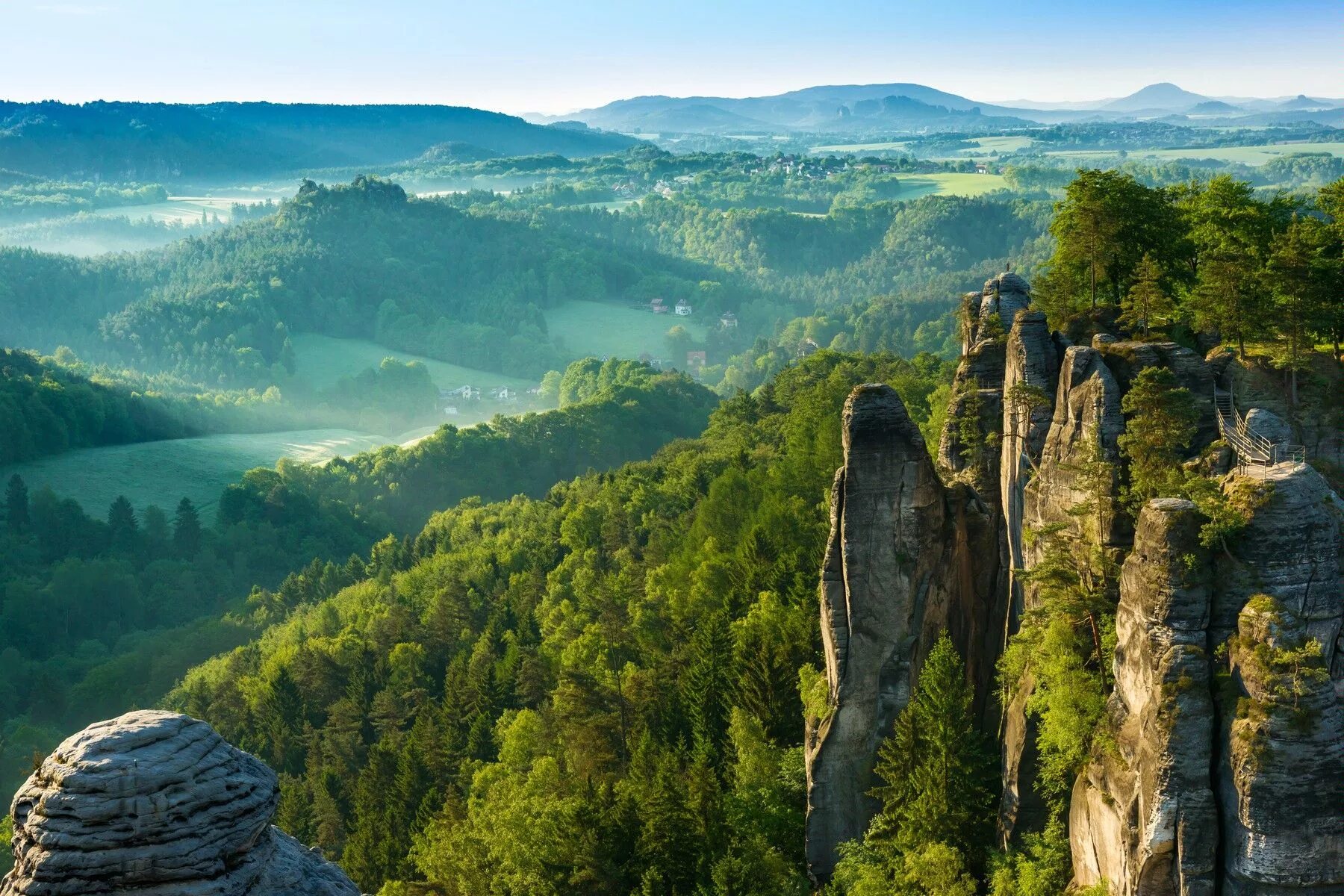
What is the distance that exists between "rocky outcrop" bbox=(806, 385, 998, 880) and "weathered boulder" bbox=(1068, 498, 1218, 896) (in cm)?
1230

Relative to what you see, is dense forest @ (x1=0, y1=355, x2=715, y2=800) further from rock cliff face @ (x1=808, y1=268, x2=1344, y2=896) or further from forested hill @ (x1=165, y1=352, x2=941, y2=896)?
rock cliff face @ (x1=808, y1=268, x2=1344, y2=896)

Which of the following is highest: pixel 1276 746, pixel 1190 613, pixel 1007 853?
pixel 1190 613

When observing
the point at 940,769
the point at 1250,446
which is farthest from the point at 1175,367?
the point at 940,769

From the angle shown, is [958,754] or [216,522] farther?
[216,522]

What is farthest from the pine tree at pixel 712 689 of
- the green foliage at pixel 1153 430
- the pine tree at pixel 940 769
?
the green foliage at pixel 1153 430

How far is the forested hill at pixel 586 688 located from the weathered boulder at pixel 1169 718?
17.2m

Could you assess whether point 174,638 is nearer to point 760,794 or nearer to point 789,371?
point 789,371

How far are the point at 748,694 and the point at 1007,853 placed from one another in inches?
769

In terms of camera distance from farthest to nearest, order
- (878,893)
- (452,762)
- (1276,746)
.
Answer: (452,762) < (878,893) < (1276,746)

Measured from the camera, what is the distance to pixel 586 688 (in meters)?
65.2

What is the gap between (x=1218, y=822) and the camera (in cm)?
2453

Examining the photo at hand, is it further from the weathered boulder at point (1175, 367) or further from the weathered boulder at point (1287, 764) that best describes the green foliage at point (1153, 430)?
the weathered boulder at point (1287, 764)

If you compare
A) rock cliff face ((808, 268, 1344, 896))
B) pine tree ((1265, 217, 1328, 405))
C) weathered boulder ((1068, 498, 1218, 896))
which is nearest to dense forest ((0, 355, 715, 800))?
rock cliff face ((808, 268, 1344, 896))

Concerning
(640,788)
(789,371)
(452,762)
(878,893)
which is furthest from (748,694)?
(789,371)
